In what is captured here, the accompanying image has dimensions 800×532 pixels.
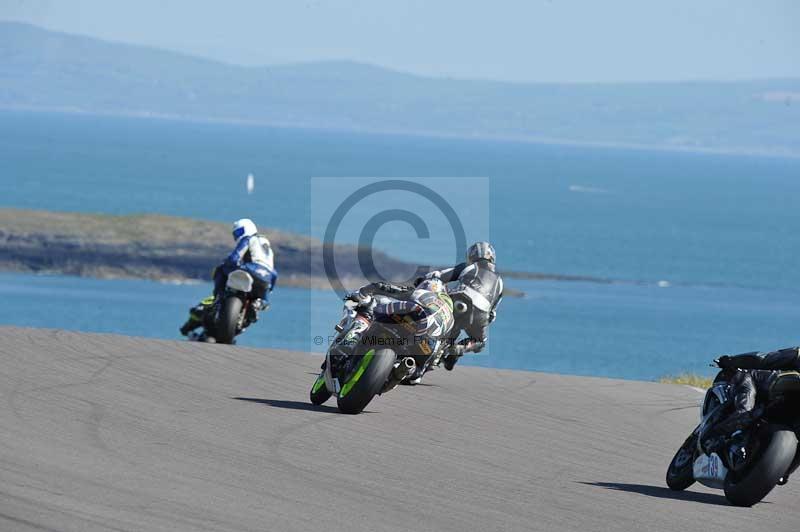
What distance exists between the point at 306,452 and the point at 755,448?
10.5 ft

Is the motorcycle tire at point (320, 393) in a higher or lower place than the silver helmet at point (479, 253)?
lower

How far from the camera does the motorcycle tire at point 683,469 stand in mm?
10164

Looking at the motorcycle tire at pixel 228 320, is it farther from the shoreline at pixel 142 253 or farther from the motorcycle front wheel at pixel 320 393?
the shoreline at pixel 142 253

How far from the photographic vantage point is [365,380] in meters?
12.0

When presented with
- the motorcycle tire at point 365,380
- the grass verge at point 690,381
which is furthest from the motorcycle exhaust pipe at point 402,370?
the grass verge at point 690,381

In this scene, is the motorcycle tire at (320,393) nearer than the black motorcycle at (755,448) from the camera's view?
No

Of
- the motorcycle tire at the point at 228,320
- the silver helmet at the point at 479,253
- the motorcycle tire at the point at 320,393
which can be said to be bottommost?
the motorcycle tire at the point at 228,320

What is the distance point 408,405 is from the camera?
1356cm

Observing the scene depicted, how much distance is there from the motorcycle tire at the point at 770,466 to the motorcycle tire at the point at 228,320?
10.4m

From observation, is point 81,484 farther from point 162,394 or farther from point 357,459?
point 162,394

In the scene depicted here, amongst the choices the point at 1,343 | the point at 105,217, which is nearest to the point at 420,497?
the point at 1,343

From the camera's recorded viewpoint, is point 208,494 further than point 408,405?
No

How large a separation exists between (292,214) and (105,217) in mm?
48789

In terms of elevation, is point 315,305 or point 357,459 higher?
point 357,459
